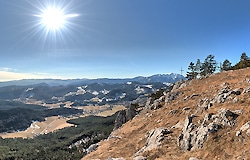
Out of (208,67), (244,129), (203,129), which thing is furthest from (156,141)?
(208,67)

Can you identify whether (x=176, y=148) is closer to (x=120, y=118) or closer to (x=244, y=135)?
(x=244, y=135)

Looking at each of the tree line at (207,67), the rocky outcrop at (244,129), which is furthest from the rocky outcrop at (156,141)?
the tree line at (207,67)

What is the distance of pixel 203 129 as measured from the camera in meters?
40.7

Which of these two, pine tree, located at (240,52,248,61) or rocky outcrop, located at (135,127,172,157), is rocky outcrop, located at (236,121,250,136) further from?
pine tree, located at (240,52,248,61)

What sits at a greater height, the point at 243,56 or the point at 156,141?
the point at 243,56

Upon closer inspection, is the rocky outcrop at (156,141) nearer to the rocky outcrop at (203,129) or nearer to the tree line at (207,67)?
the rocky outcrop at (203,129)

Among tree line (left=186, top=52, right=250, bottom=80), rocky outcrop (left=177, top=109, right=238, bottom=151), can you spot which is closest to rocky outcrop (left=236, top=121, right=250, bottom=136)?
rocky outcrop (left=177, top=109, right=238, bottom=151)

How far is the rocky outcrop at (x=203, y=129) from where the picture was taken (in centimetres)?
3931

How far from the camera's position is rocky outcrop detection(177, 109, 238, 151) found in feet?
129

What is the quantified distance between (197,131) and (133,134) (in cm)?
3457

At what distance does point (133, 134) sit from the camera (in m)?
73.7

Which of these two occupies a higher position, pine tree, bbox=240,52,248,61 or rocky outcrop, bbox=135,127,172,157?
pine tree, bbox=240,52,248,61

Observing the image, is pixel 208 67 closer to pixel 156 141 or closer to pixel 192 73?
pixel 192 73

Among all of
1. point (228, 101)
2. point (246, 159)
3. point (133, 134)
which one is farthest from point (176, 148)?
point (133, 134)
